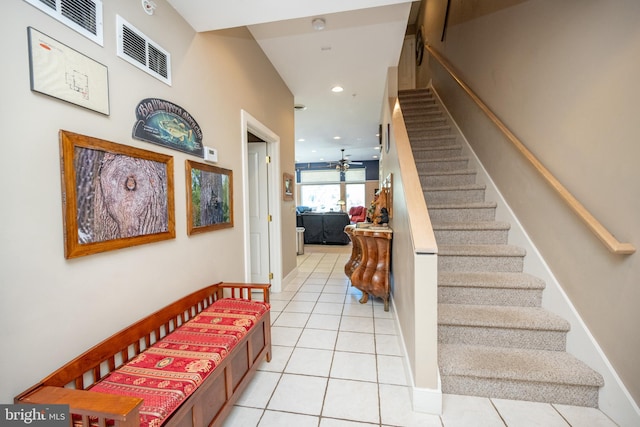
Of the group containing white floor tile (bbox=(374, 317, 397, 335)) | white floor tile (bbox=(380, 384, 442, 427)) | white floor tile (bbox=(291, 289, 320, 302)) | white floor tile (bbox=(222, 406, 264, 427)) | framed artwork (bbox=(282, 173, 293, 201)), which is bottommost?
white floor tile (bbox=(222, 406, 264, 427))

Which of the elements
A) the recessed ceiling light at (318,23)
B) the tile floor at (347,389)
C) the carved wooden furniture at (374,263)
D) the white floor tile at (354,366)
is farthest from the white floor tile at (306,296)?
the recessed ceiling light at (318,23)

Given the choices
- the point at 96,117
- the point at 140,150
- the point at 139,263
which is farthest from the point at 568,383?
the point at 96,117

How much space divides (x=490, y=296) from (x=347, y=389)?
1.27 meters

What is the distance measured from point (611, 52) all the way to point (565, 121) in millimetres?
428

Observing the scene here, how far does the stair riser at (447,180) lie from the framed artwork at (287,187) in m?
1.81

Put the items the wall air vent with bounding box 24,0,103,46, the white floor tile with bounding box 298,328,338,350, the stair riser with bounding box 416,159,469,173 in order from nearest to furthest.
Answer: the wall air vent with bounding box 24,0,103,46
the white floor tile with bounding box 298,328,338,350
the stair riser with bounding box 416,159,469,173

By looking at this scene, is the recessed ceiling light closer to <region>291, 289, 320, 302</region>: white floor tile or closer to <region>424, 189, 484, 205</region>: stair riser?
<region>424, 189, 484, 205</region>: stair riser

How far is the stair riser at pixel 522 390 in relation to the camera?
1.48 metres

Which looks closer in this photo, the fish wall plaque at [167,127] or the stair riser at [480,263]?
the fish wall plaque at [167,127]

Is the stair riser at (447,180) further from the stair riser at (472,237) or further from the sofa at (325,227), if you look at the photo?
the sofa at (325,227)

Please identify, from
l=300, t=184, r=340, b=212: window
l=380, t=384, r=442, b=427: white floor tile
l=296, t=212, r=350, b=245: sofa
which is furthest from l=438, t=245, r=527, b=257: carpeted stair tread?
l=300, t=184, r=340, b=212: window

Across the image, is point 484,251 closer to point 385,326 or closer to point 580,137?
point 580,137

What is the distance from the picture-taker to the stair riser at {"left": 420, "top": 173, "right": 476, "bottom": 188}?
3.03m

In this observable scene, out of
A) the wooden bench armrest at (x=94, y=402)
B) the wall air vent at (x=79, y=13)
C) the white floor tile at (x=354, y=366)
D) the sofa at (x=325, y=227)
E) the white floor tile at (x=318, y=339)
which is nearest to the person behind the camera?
the wooden bench armrest at (x=94, y=402)
